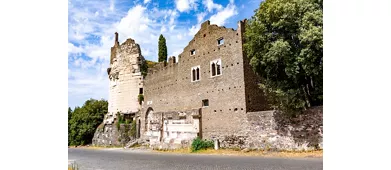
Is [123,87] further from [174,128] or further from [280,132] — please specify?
[280,132]

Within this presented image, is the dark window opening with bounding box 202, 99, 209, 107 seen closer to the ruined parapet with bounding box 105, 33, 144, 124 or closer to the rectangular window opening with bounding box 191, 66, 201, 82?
the rectangular window opening with bounding box 191, 66, 201, 82

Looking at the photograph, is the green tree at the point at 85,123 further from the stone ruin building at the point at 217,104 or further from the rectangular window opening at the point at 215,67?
the rectangular window opening at the point at 215,67

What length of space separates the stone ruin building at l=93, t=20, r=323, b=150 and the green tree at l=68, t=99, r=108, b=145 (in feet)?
27.6

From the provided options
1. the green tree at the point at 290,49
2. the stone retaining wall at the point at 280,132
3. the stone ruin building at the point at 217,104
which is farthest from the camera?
the stone ruin building at the point at 217,104

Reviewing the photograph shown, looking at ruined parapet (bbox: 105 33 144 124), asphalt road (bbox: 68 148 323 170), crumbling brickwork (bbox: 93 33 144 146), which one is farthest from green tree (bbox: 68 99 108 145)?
asphalt road (bbox: 68 148 323 170)

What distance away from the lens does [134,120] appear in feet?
89.1

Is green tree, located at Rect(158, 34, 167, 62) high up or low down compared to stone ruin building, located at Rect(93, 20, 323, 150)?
up

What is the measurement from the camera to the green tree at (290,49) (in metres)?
11.1

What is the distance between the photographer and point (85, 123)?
102ft

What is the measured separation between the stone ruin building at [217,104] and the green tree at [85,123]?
8421 mm

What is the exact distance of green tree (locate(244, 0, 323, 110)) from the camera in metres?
11.1

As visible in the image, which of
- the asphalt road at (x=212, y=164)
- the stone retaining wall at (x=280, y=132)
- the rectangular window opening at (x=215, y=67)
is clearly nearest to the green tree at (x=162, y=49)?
the rectangular window opening at (x=215, y=67)
